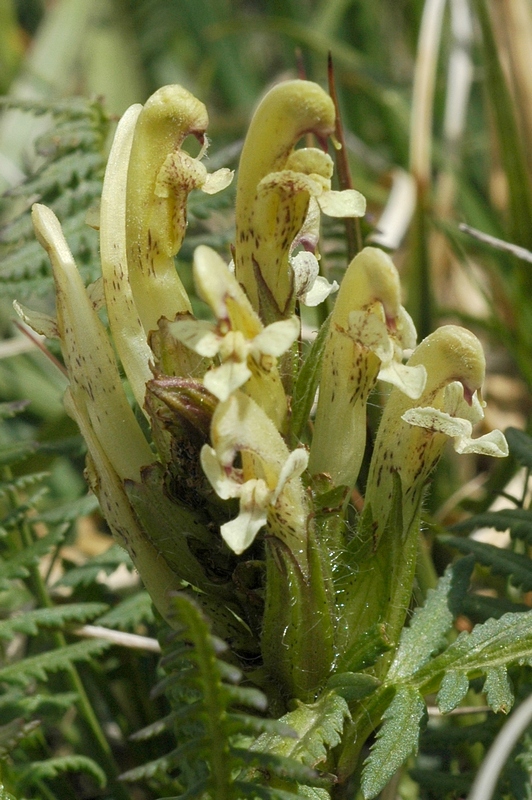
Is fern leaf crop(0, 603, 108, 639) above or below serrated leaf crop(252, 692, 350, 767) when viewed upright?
below

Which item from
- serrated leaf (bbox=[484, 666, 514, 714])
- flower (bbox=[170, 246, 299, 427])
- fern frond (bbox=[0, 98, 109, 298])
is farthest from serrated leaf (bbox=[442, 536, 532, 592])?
fern frond (bbox=[0, 98, 109, 298])

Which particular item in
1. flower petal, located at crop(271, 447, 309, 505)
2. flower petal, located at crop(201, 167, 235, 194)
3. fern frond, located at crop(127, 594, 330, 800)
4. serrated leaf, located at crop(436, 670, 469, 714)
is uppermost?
flower petal, located at crop(201, 167, 235, 194)

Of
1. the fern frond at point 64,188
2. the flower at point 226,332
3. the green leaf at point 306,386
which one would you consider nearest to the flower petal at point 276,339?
the flower at point 226,332

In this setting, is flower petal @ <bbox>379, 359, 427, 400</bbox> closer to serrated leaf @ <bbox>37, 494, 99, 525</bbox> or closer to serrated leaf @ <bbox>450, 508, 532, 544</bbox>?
serrated leaf @ <bbox>450, 508, 532, 544</bbox>

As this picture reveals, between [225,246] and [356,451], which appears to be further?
[225,246]

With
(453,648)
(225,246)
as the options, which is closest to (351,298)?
(453,648)

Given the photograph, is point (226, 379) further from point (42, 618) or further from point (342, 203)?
point (42, 618)

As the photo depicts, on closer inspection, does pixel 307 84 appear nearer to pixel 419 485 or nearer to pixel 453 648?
pixel 419 485
